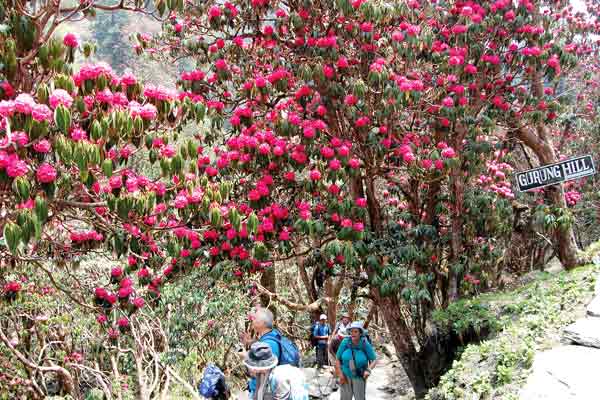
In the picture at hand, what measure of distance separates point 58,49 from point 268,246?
3.25 m

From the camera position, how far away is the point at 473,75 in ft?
22.8

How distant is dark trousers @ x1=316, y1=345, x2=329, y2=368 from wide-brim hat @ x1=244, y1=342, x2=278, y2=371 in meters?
8.53

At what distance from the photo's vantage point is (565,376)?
150 inches

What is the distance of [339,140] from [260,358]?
333 cm

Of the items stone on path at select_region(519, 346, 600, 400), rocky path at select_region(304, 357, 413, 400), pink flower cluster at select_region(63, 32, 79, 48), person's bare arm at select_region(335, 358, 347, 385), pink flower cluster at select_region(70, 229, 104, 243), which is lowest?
rocky path at select_region(304, 357, 413, 400)

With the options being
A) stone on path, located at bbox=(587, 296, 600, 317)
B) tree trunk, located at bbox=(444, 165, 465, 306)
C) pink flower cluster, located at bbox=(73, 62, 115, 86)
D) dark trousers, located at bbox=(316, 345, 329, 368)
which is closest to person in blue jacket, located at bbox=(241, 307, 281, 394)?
pink flower cluster, located at bbox=(73, 62, 115, 86)

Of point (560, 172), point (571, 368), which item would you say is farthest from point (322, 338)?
point (571, 368)

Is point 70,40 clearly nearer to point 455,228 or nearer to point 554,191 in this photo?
point 455,228

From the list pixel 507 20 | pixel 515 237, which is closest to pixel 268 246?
pixel 507 20

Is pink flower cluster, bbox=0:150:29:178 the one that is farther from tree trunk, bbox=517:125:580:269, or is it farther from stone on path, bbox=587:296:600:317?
tree trunk, bbox=517:125:580:269

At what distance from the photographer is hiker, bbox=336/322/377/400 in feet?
17.9

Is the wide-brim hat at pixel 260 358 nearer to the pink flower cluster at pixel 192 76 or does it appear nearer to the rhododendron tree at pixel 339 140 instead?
the rhododendron tree at pixel 339 140

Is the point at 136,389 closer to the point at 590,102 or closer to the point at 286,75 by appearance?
the point at 286,75

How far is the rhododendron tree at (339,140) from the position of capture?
18.2 ft
